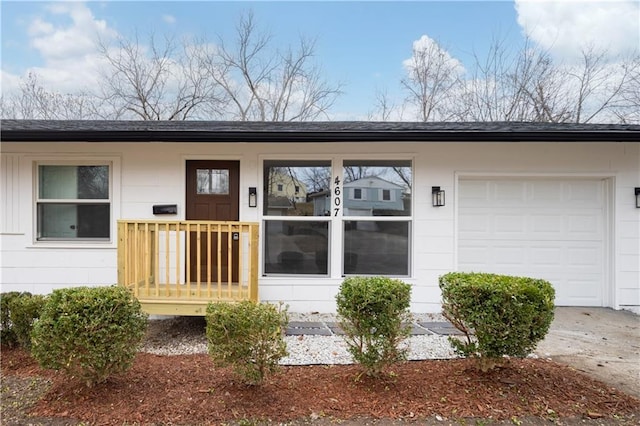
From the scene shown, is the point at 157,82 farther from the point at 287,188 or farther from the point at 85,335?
the point at 85,335

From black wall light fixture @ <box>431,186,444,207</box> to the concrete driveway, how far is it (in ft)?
6.53

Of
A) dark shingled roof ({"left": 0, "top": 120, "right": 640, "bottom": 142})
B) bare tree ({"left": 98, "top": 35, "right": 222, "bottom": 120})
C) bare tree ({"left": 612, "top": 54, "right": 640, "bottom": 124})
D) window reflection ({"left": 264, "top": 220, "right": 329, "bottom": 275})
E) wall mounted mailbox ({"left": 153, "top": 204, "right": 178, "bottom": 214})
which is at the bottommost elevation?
window reflection ({"left": 264, "top": 220, "right": 329, "bottom": 275})

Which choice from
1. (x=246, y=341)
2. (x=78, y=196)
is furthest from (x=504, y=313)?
(x=78, y=196)

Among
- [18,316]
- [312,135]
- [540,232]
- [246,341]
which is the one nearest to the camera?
[246,341]

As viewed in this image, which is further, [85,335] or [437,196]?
[437,196]

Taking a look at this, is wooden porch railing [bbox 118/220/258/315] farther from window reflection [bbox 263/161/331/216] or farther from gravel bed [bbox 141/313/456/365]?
window reflection [bbox 263/161/331/216]

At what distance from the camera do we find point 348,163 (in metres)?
4.84

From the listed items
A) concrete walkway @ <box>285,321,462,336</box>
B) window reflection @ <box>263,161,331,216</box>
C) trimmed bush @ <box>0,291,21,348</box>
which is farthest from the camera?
window reflection @ <box>263,161,331,216</box>

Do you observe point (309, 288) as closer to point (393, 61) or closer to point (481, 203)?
point (481, 203)

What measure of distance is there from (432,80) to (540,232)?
→ 9.98 metres

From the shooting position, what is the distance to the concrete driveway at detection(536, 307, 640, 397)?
304cm

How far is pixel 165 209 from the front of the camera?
4.75 meters

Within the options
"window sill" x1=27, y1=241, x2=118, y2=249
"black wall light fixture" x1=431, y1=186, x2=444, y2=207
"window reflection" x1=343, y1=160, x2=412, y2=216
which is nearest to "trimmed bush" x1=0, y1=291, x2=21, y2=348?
"window sill" x1=27, y1=241, x2=118, y2=249

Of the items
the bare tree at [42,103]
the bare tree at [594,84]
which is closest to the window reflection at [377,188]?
the bare tree at [594,84]
